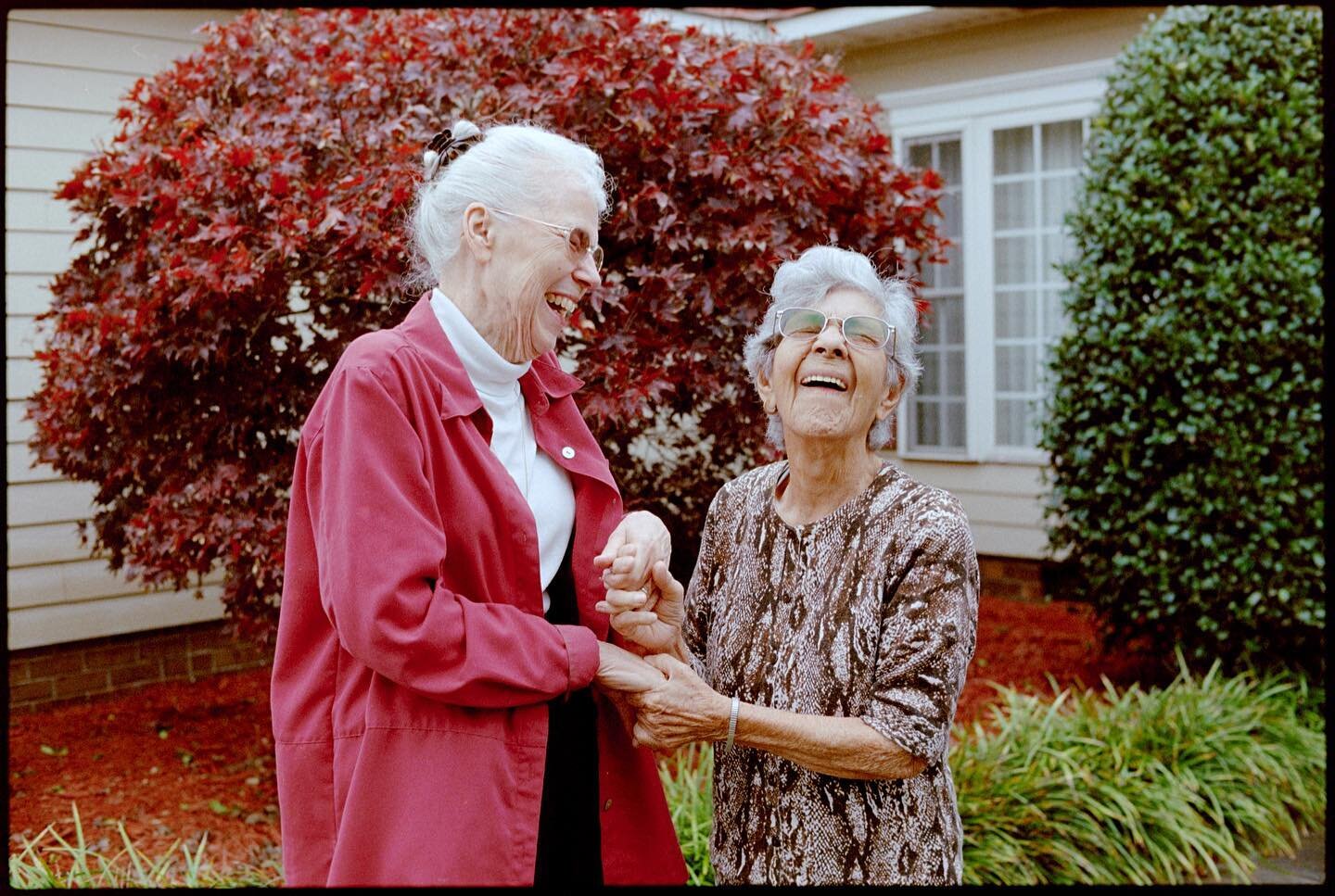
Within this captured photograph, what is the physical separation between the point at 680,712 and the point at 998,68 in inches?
282

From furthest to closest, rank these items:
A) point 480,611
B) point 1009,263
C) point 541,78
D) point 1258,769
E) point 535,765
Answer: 1. point 1009,263
2. point 1258,769
3. point 541,78
4. point 535,765
5. point 480,611

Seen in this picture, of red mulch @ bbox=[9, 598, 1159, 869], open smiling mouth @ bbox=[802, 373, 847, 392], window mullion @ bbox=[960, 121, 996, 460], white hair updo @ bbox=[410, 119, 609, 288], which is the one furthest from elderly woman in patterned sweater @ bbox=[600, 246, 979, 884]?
window mullion @ bbox=[960, 121, 996, 460]

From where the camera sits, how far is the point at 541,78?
4105 mm

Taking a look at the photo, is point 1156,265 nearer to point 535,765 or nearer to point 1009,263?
point 1009,263

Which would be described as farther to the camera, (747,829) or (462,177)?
(747,829)

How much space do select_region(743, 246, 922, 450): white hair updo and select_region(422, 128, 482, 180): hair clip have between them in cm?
67

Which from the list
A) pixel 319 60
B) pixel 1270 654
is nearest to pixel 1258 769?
pixel 1270 654

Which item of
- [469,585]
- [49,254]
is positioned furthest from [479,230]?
[49,254]

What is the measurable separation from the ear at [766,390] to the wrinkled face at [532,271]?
0.50 meters

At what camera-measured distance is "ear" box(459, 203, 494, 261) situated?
208 cm

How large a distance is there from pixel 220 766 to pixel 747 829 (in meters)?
3.36

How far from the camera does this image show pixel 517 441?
216 cm

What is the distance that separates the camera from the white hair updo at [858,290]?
2.32m

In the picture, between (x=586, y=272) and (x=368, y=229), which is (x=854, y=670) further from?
(x=368, y=229)
